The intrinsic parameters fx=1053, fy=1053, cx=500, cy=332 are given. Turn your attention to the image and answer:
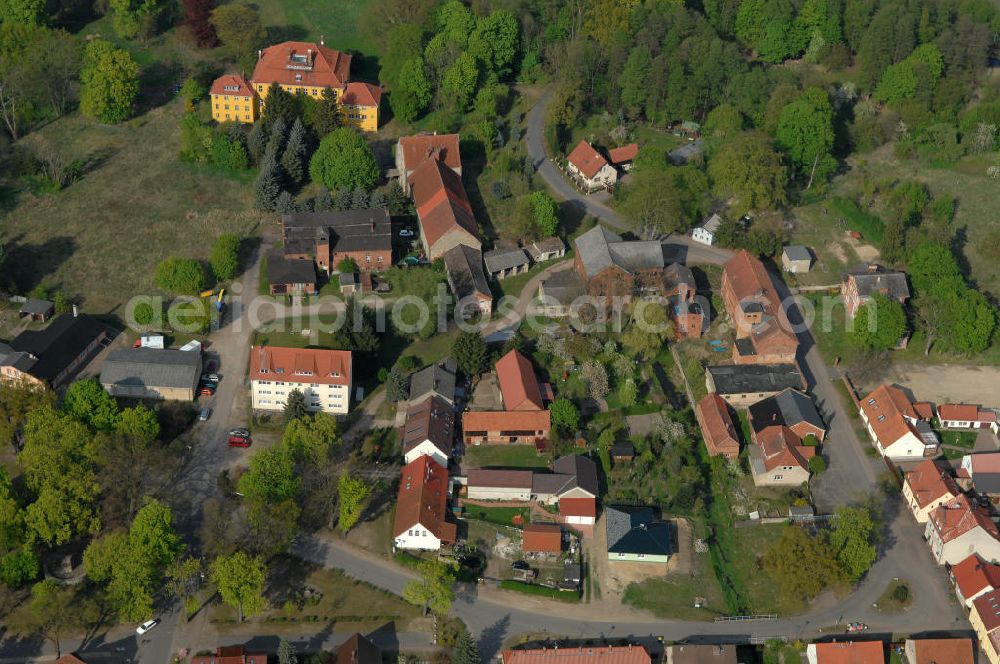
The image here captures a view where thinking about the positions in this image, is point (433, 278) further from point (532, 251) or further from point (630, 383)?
point (630, 383)

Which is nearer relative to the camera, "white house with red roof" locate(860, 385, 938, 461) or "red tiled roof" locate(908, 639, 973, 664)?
"red tiled roof" locate(908, 639, 973, 664)

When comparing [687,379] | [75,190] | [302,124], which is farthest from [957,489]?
[75,190]

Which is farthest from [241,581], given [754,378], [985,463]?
[985,463]

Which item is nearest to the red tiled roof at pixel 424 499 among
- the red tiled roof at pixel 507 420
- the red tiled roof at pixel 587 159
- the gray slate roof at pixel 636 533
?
the red tiled roof at pixel 507 420

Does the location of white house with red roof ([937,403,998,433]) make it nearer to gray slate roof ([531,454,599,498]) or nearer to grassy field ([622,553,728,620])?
grassy field ([622,553,728,620])

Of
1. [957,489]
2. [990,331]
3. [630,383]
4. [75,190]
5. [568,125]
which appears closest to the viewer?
[957,489]

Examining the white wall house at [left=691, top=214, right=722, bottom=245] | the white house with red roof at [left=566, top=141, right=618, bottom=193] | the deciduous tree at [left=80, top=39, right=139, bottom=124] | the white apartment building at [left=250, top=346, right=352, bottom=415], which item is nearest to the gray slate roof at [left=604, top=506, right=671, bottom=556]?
the white apartment building at [left=250, top=346, right=352, bottom=415]
